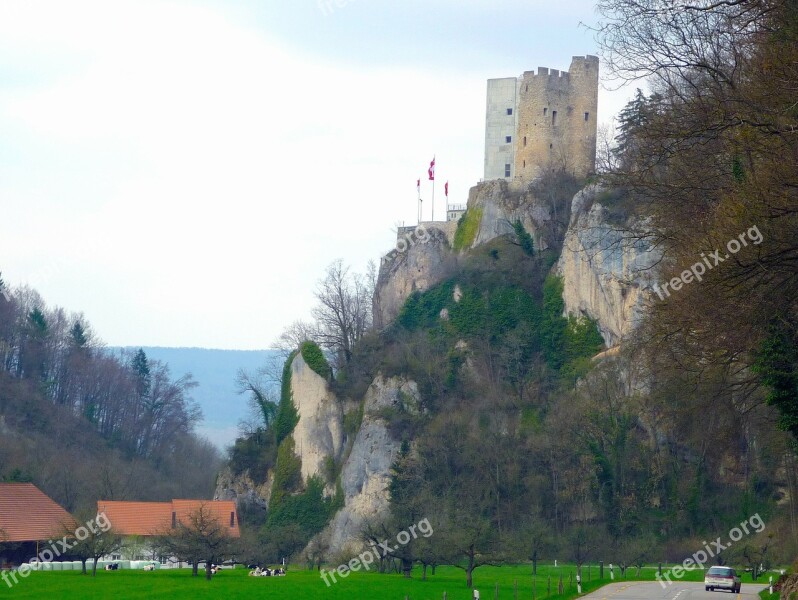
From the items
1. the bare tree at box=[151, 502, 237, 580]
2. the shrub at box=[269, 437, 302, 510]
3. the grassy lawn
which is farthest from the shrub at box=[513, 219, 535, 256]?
the bare tree at box=[151, 502, 237, 580]

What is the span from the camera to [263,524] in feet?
241

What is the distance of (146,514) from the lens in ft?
225

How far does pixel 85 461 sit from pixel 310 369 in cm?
2275

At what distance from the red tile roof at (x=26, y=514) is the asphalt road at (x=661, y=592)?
89.5 ft

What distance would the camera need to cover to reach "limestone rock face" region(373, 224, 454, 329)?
272 feet

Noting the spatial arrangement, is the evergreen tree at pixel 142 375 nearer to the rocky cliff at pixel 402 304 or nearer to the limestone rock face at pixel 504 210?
the rocky cliff at pixel 402 304

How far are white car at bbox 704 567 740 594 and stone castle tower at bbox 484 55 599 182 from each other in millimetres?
46780

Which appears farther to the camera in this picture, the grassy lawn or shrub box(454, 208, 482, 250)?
shrub box(454, 208, 482, 250)

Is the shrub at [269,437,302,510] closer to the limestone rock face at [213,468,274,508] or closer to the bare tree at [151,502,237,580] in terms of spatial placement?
the limestone rock face at [213,468,274,508]

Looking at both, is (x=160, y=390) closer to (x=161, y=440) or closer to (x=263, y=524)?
(x=161, y=440)

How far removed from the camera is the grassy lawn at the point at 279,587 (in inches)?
1431

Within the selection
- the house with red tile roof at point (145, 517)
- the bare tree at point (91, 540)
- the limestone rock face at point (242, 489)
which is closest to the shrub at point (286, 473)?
the limestone rock face at point (242, 489)

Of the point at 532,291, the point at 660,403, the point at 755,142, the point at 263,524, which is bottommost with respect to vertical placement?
the point at 263,524

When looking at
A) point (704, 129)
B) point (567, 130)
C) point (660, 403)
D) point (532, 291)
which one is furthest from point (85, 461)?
point (704, 129)
